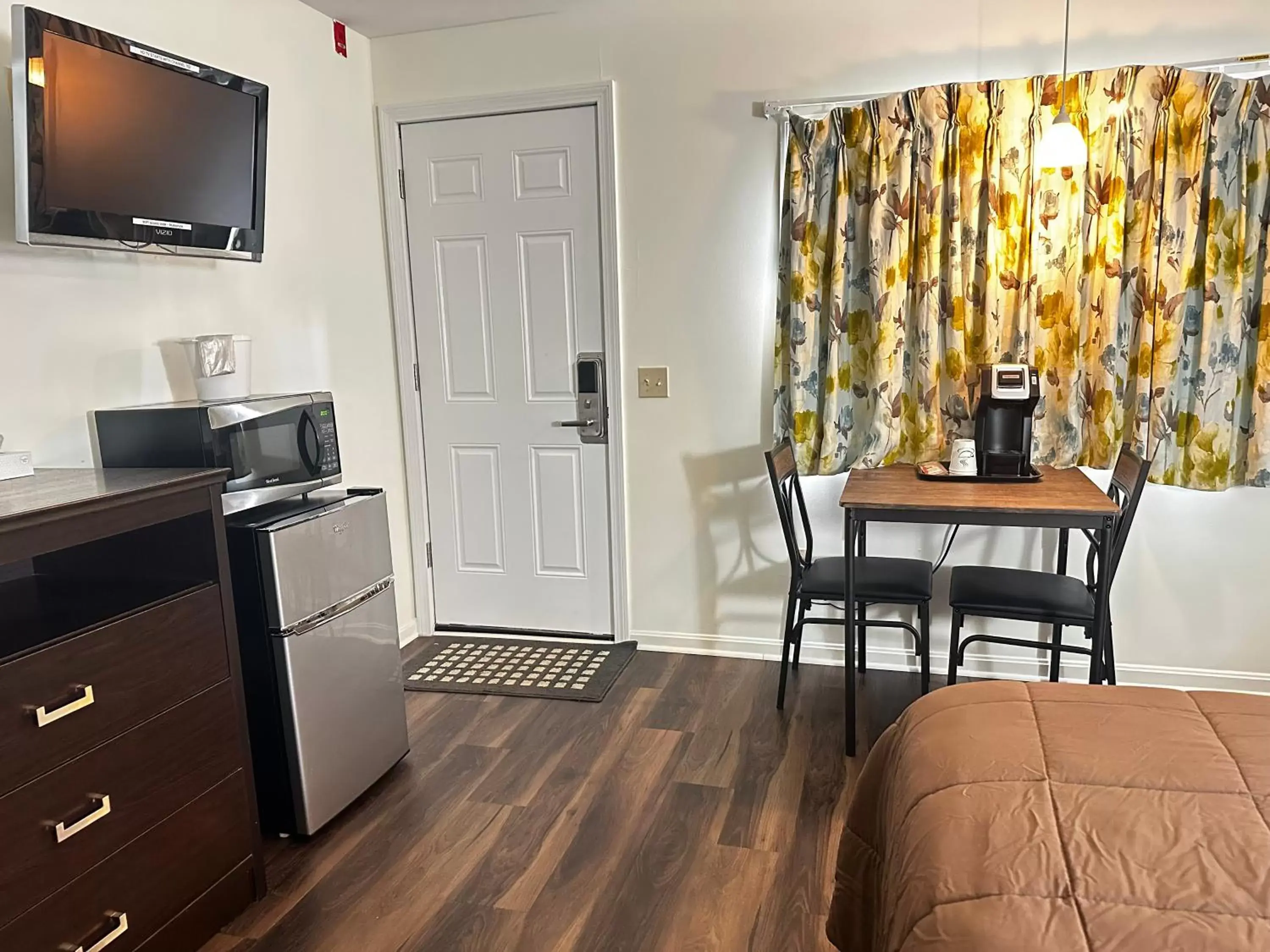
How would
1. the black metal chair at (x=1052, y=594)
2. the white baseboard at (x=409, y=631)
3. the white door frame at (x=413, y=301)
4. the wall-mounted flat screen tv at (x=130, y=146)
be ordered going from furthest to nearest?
the white baseboard at (x=409, y=631) < the white door frame at (x=413, y=301) < the black metal chair at (x=1052, y=594) < the wall-mounted flat screen tv at (x=130, y=146)

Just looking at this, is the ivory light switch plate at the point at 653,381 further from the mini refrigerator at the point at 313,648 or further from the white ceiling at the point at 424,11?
the white ceiling at the point at 424,11

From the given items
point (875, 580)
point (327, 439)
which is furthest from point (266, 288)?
point (875, 580)

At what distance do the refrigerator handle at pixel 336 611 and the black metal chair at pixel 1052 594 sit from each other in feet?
5.73

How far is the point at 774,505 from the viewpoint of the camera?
3504mm

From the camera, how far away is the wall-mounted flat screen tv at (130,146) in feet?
6.48

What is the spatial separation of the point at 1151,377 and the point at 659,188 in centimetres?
180

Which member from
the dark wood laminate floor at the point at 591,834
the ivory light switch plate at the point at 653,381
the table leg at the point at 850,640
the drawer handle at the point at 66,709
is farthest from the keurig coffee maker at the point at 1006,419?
the drawer handle at the point at 66,709

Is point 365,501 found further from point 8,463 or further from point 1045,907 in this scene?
point 1045,907

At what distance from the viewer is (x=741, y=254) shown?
11.0 ft

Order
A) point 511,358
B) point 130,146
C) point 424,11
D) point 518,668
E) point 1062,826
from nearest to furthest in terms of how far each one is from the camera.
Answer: point 1062,826, point 130,146, point 424,11, point 518,668, point 511,358

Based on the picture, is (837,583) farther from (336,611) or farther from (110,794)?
(110,794)

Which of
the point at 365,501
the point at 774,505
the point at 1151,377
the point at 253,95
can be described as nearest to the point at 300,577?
the point at 365,501

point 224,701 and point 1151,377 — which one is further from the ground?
point 1151,377

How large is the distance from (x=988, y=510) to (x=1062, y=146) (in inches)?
42.1
